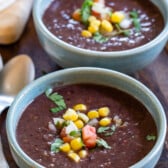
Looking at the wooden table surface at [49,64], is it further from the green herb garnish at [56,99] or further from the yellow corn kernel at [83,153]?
the yellow corn kernel at [83,153]

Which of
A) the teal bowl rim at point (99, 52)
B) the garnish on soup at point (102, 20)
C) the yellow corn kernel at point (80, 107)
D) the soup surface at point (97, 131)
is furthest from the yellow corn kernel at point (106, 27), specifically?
the yellow corn kernel at point (80, 107)

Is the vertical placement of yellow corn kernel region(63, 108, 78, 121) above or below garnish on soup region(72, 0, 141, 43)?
below

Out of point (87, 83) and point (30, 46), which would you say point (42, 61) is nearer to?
point (30, 46)

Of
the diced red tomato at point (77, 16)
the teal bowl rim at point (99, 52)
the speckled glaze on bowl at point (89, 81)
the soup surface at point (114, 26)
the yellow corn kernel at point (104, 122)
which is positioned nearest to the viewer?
the speckled glaze on bowl at point (89, 81)

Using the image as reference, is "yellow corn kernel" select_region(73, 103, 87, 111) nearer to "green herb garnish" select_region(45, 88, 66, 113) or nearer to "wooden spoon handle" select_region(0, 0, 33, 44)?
"green herb garnish" select_region(45, 88, 66, 113)

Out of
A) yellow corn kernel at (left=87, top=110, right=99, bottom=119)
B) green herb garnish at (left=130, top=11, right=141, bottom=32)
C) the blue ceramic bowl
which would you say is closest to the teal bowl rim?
the blue ceramic bowl

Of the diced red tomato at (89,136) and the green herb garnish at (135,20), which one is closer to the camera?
the diced red tomato at (89,136)
